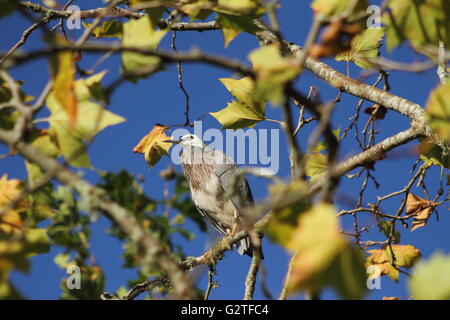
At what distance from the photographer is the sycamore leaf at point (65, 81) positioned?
0.99 metres

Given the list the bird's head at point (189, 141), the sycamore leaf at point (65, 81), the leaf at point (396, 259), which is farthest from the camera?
the bird's head at point (189, 141)

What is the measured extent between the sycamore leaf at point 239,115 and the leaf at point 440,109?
1076 mm

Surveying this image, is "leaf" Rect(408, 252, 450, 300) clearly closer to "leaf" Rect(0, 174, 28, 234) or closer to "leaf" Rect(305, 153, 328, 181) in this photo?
"leaf" Rect(0, 174, 28, 234)

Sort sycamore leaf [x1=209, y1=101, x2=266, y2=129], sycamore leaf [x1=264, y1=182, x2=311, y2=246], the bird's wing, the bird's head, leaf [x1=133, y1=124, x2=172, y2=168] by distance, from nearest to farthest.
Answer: sycamore leaf [x1=264, y1=182, x2=311, y2=246] → sycamore leaf [x1=209, y1=101, x2=266, y2=129] → leaf [x1=133, y1=124, x2=172, y2=168] → the bird's wing → the bird's head

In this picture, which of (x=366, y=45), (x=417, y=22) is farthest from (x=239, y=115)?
(x=417, y=22)

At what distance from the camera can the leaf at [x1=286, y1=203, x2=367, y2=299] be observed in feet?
2.41

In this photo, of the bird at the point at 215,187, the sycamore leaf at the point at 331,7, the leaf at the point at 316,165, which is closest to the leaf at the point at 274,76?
the sycamore leaf at the point at 331,7

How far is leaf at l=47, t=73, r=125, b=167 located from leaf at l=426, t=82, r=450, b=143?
716 mm

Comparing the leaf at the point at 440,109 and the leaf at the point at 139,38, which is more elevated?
the leaf at the point at 139,38

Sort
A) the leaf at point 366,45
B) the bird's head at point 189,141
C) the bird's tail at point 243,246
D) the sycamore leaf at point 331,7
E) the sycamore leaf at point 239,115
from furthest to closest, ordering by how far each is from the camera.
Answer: the bird's head at point 189,141 → the bird's tail at point 243,246 → the leaf at point 366,45 → the sycamore leaf at point 239,115 → the sycamore leaf at point 331,7

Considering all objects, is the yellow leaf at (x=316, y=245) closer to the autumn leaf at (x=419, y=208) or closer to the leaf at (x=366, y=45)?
the leaf at (x=366, y=45)

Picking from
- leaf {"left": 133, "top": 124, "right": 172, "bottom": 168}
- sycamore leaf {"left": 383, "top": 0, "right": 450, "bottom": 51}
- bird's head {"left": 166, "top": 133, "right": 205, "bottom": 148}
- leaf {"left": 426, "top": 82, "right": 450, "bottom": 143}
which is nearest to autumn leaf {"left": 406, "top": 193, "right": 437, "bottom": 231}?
leaf {"left": 133, "top": 124, "right": 172, "bottom": 168}

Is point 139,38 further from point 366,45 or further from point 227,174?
point 227,174

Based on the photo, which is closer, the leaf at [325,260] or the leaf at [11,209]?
the leaf at [325,260]
